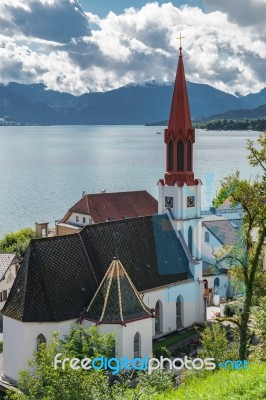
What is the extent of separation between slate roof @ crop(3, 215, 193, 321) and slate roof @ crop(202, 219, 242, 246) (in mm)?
13656

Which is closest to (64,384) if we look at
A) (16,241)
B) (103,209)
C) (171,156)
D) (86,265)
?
(86,265)

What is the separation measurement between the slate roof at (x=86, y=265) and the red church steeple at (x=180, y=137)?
372 centimetres

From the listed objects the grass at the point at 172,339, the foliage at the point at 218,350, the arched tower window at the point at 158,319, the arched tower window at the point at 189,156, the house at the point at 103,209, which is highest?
the arched tower window at the point at 189,156

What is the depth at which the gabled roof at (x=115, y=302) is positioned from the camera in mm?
36438

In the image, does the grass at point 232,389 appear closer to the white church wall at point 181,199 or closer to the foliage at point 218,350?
the foliage at point 218,350

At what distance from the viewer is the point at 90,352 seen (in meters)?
32.2

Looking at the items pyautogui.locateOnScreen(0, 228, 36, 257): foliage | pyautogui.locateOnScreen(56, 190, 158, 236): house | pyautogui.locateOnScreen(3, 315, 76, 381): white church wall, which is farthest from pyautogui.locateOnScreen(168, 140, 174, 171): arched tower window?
pyautogui.locateOnScreen(0, 228, 36, 257): foliage

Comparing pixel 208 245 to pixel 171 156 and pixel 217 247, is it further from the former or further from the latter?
pixel 171 156

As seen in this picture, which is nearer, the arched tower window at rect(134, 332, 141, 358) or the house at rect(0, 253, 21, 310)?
the arched tower window at rect(134, 332, 141, 358)

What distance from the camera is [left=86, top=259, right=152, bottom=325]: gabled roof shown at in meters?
36.4

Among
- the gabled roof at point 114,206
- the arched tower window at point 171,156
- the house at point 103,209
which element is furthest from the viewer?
the gabled roof at point 114,206

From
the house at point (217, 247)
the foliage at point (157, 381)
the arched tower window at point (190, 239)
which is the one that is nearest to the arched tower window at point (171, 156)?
the arched tower window at point (190, 239)

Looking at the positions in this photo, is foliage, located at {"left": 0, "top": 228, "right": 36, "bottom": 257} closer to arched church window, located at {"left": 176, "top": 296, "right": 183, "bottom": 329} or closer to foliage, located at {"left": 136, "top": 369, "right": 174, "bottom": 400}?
arched church window, located at {"left": 176, "top": 296, "right": 183, "bottom": 329}

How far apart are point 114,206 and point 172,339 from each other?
30730 mm
